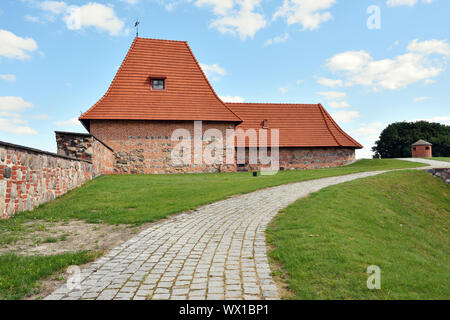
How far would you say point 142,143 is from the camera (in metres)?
21.9

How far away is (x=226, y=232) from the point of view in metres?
6.60

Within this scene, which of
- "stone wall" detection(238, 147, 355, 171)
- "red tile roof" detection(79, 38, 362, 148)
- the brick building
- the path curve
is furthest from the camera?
"stone wall" detection(238, 147, 355, 171)

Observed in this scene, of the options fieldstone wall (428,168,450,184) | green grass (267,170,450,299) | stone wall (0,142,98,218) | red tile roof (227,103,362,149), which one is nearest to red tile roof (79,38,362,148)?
red tile roof (227,103,362,149)

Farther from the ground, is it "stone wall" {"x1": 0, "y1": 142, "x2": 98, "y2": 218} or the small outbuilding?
the small outbuilding

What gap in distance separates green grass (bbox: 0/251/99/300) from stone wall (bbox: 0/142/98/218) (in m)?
3.48

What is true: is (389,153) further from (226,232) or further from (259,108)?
(226,232)

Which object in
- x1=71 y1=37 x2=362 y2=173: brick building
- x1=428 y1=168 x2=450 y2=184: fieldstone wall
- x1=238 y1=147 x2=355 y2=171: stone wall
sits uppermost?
x1=71 y1=37 x2=362 y2=173: brick building

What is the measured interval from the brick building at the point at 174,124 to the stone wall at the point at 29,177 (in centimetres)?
980

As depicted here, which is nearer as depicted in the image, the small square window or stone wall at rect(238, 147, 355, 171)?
the small square window

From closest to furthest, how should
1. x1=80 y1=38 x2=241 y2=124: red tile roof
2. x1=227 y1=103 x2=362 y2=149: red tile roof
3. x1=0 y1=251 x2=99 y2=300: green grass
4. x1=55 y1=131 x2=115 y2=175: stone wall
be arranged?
1. x1=0 y1=251 x2=99 y2=300: green grass
2. x1=55 y1=131 x2=115 y2=175: stone wall
3. x1=80 y1=38 x2=241 y2=124: red tile roof
4. x1=227 y1=103 x2=362 y2=149: red tile roof

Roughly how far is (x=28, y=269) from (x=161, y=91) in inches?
794

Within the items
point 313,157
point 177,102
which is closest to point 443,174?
point 313,157

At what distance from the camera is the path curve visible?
3629 millimetres

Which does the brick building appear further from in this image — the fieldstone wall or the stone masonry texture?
the fieldstone wall
